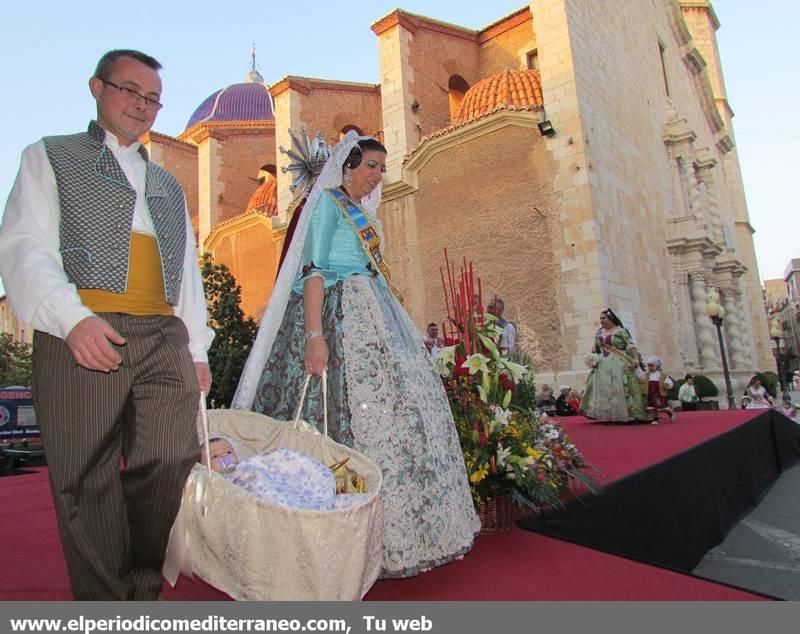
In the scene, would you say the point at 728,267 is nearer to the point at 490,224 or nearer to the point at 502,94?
the point at 490,224

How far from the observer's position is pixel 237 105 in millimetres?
25266

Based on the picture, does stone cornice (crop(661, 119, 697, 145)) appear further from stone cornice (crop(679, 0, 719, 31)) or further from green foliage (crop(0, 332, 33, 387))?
green foliage (crop(0, 332, 33, 387))

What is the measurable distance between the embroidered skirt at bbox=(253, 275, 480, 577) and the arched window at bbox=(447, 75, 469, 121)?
14.7 metres

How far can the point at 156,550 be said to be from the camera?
158 centimetres

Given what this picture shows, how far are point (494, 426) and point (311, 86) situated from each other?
15.6m

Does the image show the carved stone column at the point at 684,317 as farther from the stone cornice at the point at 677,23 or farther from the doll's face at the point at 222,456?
the doll's face at the point at 222,456

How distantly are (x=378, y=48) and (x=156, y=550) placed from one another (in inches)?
572

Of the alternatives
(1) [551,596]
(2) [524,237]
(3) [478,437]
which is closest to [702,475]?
(3) [478,437]

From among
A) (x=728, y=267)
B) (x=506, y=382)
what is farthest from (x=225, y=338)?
(x=728, y=267)

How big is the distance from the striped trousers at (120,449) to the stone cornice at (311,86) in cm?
1571

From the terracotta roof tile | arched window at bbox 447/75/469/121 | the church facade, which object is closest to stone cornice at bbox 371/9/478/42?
the church facade

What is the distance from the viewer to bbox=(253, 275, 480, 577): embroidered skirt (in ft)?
6.58

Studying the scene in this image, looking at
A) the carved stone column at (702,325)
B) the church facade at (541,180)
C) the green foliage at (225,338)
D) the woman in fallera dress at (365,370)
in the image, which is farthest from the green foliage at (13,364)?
the woman in fallera dress at (365,370)

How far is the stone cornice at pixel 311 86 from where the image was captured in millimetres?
15742
